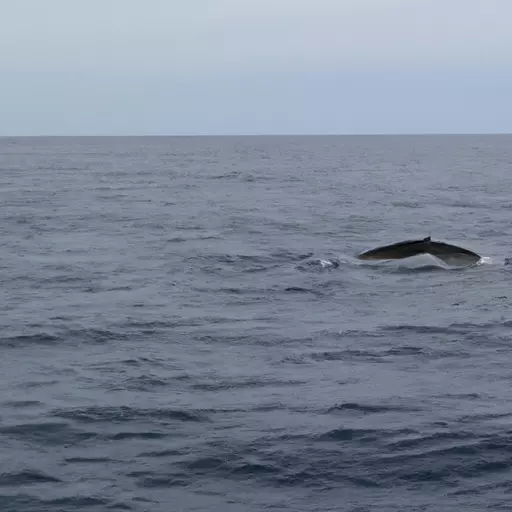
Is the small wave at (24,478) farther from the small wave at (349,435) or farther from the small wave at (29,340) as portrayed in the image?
the small wave at (29,340)

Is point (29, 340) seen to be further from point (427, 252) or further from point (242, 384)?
point (427, 252)

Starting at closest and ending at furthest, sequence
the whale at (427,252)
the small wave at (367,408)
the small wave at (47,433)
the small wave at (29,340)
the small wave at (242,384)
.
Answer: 1. the small wave at (47,433)
2. the small wave at (367,408)
3. the small wave at (242,384)
4. the small wave at (29,340)
5. the whale at (427,252)

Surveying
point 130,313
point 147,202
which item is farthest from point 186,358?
point 147,202

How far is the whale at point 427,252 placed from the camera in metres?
25.0

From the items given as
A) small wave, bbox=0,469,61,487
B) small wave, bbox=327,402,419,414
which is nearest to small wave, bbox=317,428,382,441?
A: small wave, bbox=327,402,419,414

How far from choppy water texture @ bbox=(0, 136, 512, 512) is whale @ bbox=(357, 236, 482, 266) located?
63 centimetres

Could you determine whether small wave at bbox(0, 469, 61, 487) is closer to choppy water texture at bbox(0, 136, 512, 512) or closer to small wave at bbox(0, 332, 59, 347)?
choppy water texture at bbox(0, 136, 512, 512)

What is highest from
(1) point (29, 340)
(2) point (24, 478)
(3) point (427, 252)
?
(3) point (427, 252)

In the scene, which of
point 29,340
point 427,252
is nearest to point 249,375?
point 29,340

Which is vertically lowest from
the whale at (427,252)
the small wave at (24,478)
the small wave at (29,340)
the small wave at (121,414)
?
the small wave at (24,478)

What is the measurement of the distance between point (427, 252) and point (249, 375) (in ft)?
39.7

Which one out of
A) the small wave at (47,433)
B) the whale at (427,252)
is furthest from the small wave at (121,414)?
the whale at (427,252)

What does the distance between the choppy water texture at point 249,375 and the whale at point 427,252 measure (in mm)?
633

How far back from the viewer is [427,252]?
25.5m
